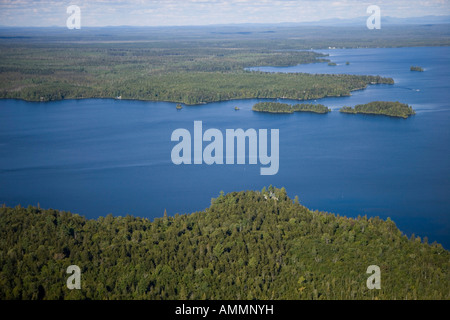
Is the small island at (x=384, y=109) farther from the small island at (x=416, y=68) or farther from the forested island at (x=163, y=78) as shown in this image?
the small island at (x=416, y=68)

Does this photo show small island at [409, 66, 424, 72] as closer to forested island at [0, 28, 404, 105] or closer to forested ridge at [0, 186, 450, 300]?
forested island at [0, 28, 404, 105]

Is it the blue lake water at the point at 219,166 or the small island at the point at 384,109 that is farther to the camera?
the small island at the point at 384,109

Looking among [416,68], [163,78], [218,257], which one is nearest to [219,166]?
[218,257]

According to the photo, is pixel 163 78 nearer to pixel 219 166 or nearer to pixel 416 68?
pixel 416 68

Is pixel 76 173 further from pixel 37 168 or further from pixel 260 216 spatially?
pixel 260 216

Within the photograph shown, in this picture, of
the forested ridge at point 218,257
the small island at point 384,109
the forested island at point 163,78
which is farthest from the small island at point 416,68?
the forested ridge at point 218,257
